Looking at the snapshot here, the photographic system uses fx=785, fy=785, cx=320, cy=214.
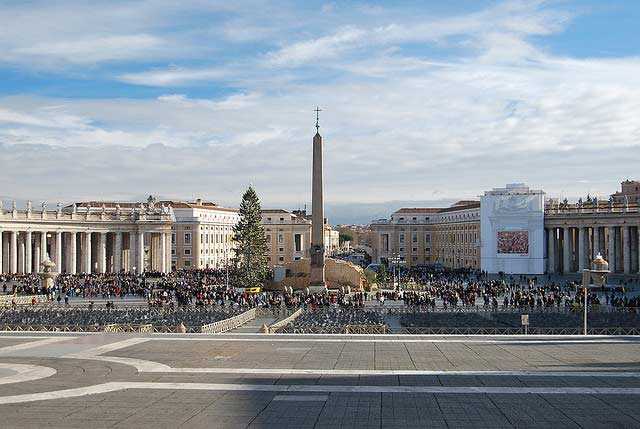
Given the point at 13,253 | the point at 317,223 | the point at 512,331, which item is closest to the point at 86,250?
the point at 13,253

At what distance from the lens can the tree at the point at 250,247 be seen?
68812 mm

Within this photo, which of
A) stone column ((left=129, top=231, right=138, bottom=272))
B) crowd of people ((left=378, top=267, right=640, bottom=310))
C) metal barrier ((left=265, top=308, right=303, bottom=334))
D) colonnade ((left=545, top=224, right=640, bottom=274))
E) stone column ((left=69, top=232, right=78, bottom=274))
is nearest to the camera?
Answer: metal barrier ((left=265, top=308, right=303, bottom=334))

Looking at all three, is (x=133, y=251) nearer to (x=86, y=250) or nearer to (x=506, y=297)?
(x=86, y=250)

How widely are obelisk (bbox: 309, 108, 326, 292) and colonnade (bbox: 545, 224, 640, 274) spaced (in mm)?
42652

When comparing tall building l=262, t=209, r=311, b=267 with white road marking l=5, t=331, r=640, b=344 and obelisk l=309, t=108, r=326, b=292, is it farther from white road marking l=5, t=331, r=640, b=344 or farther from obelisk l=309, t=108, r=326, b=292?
white road marking l=5, t=331, r=640, b=344

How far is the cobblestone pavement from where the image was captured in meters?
15.3

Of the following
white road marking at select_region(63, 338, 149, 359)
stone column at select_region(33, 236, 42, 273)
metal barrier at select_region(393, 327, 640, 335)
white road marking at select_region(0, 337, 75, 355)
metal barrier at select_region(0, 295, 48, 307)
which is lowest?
metal barrier at select_region(0, 295, 48, 307)

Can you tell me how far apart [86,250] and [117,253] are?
15.4 feet

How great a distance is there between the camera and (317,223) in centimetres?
5509

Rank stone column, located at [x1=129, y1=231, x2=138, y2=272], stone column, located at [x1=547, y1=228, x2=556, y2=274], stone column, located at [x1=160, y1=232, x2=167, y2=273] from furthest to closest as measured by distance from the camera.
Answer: stone column, located at [x1=547, y1=228, x2=556, y2=274] < stone column, located at [x1=160, y1=232, x2=167, y2=273] < stone column, located at [x1=129, y1=231, x2=138, y2=272]

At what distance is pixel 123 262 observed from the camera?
97.4 metres

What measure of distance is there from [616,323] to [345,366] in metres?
17.1

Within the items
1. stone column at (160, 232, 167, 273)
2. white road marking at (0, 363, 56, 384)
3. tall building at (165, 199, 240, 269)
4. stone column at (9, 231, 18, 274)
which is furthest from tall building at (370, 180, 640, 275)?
white road marking at (0, 363, 56, 384)

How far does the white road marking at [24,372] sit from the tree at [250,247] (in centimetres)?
4526
